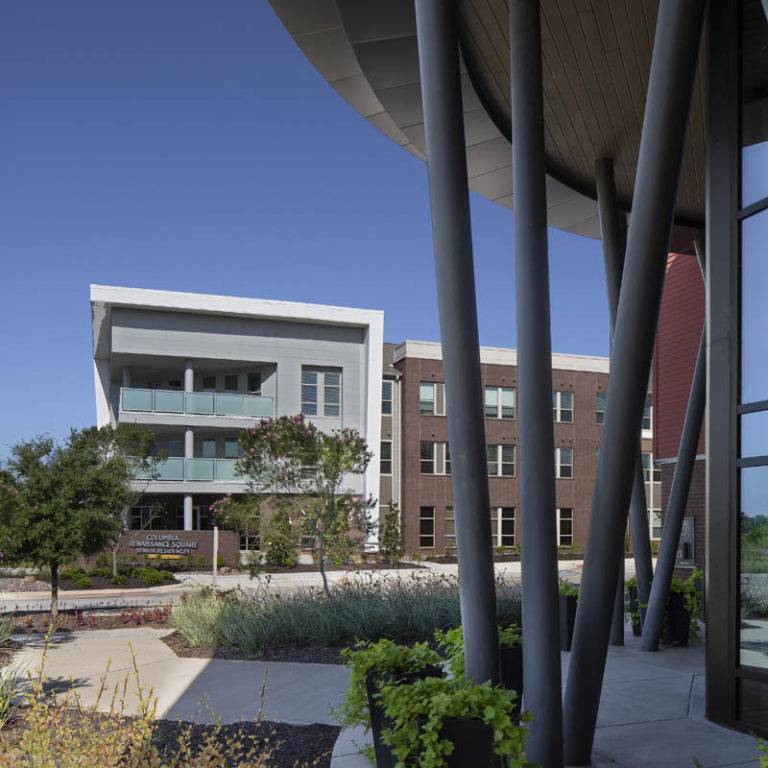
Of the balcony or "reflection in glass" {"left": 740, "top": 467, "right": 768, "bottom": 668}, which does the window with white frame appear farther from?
"reflection in glass" {"left": 740, "top": 467, "right": 768, "bottom": 668}

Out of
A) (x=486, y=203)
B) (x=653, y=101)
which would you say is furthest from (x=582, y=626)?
(x=486, y=203)

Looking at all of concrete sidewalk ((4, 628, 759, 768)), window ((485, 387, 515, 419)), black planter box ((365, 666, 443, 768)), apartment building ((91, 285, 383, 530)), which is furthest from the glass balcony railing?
black planter box ((365, 666, 443, 768))

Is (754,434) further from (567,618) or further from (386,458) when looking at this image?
(386,458)

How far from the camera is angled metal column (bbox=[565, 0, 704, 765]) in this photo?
5.34 m

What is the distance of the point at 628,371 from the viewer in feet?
18.2

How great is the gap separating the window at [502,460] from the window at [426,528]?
174 inches

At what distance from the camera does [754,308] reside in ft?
22.4

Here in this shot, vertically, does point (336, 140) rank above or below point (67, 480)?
above

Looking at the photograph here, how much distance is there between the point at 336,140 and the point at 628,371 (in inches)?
903

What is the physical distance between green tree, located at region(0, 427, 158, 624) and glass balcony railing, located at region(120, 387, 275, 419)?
1599cm

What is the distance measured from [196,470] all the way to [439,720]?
31167 mm

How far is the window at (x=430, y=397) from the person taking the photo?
42.7 meters

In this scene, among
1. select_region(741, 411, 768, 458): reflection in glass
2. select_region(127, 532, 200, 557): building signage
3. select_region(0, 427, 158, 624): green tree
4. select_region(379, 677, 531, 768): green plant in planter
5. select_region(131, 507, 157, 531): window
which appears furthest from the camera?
select_region(131, 507, 157, 531): window

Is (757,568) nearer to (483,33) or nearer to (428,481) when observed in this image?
(483,33)
